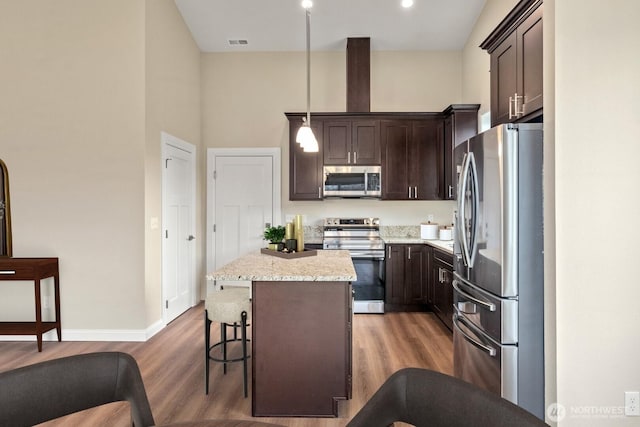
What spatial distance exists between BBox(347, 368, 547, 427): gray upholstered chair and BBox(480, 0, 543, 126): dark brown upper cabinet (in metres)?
1.80

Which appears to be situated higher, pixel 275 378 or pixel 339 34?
pixel 339 34

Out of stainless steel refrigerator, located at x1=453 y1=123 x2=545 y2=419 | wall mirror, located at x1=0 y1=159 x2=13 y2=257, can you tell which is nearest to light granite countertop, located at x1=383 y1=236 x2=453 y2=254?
stainless steel refrigerator, located at x1=453 y1=123 x2=545 y2=419

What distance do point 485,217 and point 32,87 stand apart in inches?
168

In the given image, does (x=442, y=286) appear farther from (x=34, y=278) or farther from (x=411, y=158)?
(x=34, y=278)

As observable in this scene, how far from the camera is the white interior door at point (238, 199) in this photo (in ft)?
16.9

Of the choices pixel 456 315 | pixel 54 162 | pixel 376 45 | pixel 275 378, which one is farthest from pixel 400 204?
pixel 54 162

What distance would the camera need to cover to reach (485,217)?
7.22ft

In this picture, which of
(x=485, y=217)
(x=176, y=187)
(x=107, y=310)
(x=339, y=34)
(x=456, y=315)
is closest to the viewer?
(x=485, y=217)

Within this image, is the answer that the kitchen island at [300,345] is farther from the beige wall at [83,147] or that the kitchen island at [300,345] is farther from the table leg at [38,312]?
the table leg at [38,312]

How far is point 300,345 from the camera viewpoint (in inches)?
89.7

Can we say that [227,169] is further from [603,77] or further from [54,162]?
[603,77]

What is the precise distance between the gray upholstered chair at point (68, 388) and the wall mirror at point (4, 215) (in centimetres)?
333

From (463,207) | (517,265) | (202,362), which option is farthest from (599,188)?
(202,362)

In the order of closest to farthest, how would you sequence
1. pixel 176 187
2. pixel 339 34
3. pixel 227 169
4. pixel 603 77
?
pixel 603 77 → pixel 176 187 → pixel 339 34 → pixel 227 169
